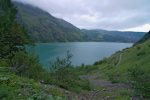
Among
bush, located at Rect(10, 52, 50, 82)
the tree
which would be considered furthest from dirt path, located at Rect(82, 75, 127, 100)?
the tree

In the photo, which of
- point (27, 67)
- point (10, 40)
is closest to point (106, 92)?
point (27, 67)

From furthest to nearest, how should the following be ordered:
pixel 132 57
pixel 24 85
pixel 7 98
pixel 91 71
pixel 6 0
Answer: pixel 91 71 < pixel 132 57 < pixel 6 0 < pixel 24 85 < pixel 7 98

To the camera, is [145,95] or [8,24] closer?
[145,95]

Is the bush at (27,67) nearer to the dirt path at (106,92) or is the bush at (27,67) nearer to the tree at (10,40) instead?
the dirt path at (106,92)

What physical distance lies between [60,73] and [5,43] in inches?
344

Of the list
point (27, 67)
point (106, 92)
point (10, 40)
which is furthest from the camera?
point (10, 40)

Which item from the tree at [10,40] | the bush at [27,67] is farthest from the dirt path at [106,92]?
the tree at [10,40]

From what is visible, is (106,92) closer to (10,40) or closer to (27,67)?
(27,67)

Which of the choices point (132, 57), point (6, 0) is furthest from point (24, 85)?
point (132, 57)

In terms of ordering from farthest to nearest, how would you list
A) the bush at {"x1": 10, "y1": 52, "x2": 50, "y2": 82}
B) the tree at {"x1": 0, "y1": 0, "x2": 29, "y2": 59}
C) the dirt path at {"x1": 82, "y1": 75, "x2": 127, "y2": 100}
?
the tree at {"x1": 0, "y1": 0, "x2": 29, "y2": 59} < the dirt path at {"x1": 82, "y1": 75, "x2": 127, "y2": 100} < the bush at {"x1": 10, "y1": 52, "x2": 50, "y2": 82}

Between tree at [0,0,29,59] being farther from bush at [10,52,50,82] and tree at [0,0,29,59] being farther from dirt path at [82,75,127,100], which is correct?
dirt path at [82,75,127,100]

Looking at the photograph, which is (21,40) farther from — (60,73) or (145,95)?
(145,95)

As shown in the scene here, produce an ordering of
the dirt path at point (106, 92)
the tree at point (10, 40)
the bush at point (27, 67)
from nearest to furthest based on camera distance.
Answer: the bush at point (27, 67) < the dirt path at point (106, 92) < the tree at point (10, 40)

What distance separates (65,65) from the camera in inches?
1109
